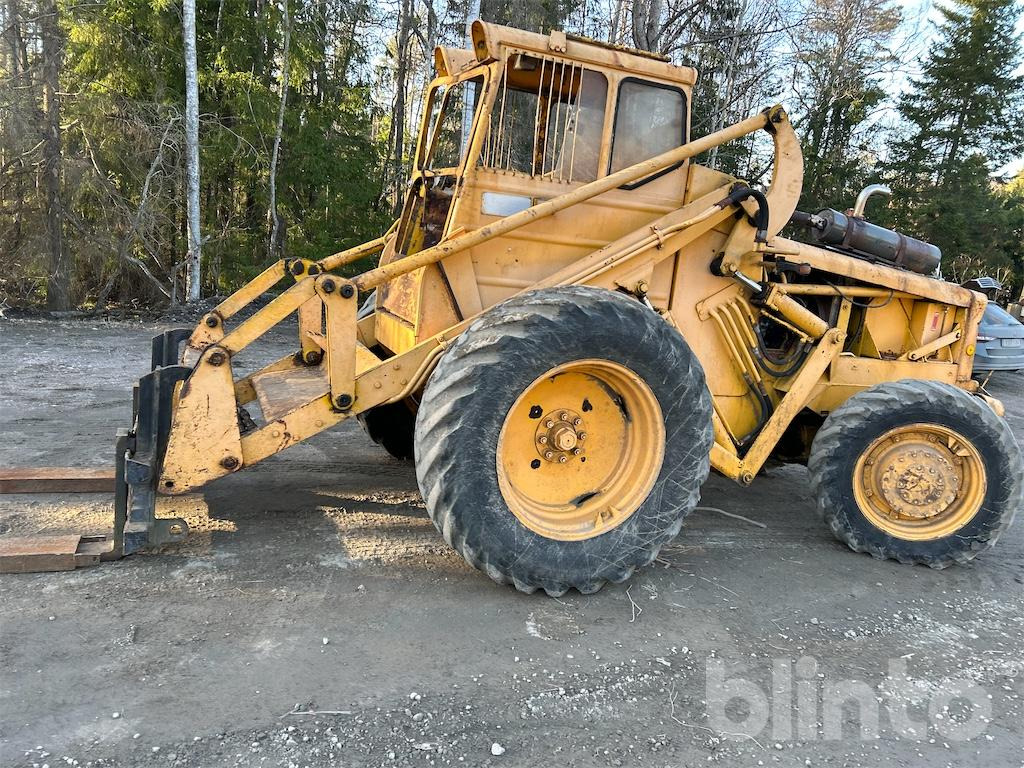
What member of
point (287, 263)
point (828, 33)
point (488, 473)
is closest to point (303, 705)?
point (488, 473)

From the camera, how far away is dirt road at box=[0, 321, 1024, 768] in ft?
8.29

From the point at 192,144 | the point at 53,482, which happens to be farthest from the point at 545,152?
the point at 192,144

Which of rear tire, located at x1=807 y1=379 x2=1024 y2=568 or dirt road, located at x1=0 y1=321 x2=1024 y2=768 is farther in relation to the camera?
rear tire, located at x1=807 y1=379 x2=1024 y2=568

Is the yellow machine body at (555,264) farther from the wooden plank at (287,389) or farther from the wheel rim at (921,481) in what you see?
the wheel rim at (921,481)

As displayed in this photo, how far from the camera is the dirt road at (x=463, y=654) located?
2525 mm

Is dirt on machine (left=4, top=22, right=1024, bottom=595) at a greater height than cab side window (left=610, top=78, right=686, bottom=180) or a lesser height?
lesser

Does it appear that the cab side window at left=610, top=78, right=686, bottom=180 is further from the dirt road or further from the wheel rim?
the dirt road

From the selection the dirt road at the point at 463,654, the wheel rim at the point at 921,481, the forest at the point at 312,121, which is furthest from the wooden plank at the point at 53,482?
the forest at the point at 312,121

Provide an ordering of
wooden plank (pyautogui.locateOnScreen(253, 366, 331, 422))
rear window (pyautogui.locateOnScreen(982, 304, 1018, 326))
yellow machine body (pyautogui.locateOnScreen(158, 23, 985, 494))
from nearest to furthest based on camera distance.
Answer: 1. yellow machine body (pyautogui.locateOnScreen(158, 23, 985, 494))
2. wooden plank (pyautogui.locateOnScreen(253, 366, 331, 422))
3. rear window (pyautogui.locateOnScreen(982, 304, 1018, 326))

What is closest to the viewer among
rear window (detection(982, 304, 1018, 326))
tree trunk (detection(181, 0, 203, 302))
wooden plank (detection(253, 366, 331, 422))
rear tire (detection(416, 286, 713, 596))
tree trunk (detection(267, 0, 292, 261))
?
rear tire (detection(416, 286, 713, 596))

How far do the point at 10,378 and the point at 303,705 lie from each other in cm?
689

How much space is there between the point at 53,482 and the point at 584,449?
327cm

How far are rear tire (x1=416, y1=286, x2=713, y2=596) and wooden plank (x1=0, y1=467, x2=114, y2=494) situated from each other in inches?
94.1

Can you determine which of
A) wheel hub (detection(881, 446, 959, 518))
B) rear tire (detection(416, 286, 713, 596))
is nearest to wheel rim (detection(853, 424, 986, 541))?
wheel hub (detection(881, 446, 959, 518))
